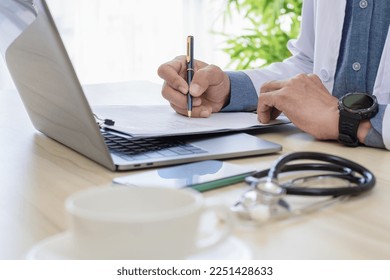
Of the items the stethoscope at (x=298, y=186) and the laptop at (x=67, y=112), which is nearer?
the stethoscope at (x=298, y=186)

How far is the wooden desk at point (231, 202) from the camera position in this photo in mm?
537

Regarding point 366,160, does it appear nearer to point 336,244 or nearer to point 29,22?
point 336,244

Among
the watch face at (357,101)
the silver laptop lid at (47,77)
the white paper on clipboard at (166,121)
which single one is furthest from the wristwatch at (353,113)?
the silver laptop lid at (47,77)

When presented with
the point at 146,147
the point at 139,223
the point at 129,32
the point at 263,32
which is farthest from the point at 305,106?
the point at 263,32

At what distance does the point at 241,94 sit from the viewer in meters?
1.23

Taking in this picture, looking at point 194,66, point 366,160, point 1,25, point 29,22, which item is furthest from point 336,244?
point 194,66

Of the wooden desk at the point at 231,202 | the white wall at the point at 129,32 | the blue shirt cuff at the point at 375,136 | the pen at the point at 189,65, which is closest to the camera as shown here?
the wooden desk at the point at 231,202

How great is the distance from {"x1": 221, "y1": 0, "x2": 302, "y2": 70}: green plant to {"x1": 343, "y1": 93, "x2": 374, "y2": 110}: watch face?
2.08 m

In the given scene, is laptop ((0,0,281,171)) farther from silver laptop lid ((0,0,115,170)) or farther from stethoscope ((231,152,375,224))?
stethoscope ((231,152,375,224))

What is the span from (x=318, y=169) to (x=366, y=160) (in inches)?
6.7

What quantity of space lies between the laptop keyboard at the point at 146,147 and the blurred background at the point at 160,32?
1.97 meters

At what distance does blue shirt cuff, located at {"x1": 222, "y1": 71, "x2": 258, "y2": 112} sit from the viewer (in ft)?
3.98

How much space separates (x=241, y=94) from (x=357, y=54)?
262 mm

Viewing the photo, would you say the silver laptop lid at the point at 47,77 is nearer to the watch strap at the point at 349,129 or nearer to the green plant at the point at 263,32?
the watch strap at the point at 349,129
